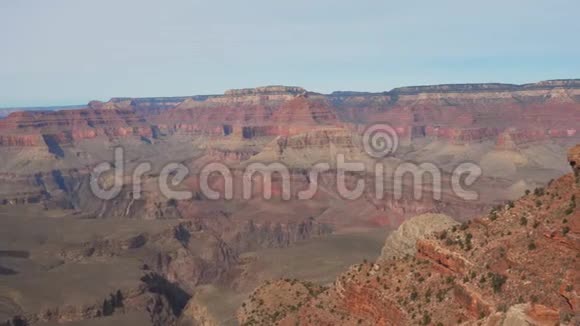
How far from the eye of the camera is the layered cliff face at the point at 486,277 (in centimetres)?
2095

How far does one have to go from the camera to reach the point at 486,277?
2306 cm

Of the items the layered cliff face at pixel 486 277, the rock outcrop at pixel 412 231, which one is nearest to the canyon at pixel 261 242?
the layered cliff face at pixel 486 277

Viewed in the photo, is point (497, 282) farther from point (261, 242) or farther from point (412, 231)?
point (261, 242)

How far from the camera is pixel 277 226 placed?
12525 cm

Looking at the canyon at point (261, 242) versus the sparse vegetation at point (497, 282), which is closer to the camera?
the sparse vegetation at point (497, 282)

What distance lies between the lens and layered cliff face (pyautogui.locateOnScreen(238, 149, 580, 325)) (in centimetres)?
2095

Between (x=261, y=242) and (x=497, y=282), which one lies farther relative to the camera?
(x=261, y=242)

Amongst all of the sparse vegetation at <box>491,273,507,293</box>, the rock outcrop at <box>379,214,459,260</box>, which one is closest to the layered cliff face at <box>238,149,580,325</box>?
the sparse vegetation at <box>491,273,507,293</box>

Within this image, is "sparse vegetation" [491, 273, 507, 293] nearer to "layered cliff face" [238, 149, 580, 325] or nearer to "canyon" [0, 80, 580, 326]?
"layered cliff face" [238, 149, 580, 325]

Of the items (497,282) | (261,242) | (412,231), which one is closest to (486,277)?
(497,282)

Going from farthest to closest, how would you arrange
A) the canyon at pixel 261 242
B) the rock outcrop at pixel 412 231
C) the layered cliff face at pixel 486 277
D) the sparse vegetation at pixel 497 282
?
1. the rock outcrop at pixel 412 231
2. the canyon at pixel 261 242
3. the sparse vegetation at pixel 497 282
4. the layered cliff face at pixel 486 277

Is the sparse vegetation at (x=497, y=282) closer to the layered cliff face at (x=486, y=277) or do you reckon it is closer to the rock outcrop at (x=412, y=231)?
the layered cliff face at (x=486, y=277)

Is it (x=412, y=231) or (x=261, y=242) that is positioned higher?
(x=412, y=231)

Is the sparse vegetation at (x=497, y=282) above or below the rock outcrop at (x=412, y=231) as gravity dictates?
above
